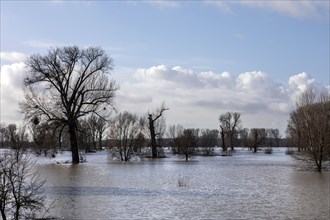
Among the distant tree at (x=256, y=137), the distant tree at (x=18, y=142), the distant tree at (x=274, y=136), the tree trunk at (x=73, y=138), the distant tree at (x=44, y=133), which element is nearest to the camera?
the distant tree at (x=18, y=142)

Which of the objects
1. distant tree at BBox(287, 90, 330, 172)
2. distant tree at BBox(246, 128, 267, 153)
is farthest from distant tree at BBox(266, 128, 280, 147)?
distant tree at BBox(287, 90, 330, 172)

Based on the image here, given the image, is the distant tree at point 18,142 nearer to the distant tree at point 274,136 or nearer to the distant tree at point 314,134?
the distant tree at point 314,134

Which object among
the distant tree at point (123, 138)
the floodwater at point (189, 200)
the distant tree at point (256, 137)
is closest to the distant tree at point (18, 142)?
the floodwater at point (189, 200)

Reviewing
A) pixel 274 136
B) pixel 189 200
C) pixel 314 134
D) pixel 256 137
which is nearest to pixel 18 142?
pixel 189 200

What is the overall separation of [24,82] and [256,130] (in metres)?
83.0

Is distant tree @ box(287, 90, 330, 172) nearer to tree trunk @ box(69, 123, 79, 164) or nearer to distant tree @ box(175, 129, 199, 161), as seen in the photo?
distant tree @ box(175, 129, 199, 161)

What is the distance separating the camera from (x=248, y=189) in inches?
888

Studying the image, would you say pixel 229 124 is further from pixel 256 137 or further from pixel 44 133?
pixel 44 133

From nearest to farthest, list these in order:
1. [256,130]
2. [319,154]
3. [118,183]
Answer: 1. [118,183]
2. [319,154]
3. [256,130]

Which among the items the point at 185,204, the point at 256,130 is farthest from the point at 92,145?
the point at 185,204

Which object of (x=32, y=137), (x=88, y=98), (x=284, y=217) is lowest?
(x=284, y=217)

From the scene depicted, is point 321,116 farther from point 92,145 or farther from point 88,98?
point 92,145

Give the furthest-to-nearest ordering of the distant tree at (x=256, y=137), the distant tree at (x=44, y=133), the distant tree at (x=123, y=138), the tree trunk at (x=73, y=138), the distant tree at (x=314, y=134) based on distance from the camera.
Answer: the distant tree at (x=256, y=137) < the distant tree at (x=123, y=138) < the tree trunk at (x=73, y=138) < the distant tree at (x=44, y=133) < the distant tree at (x=314, y=134)

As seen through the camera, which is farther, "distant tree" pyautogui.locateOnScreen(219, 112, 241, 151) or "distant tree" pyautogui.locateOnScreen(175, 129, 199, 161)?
"distant tree" pyautogui.locateOnScreen(219, 112, 241, 151)
